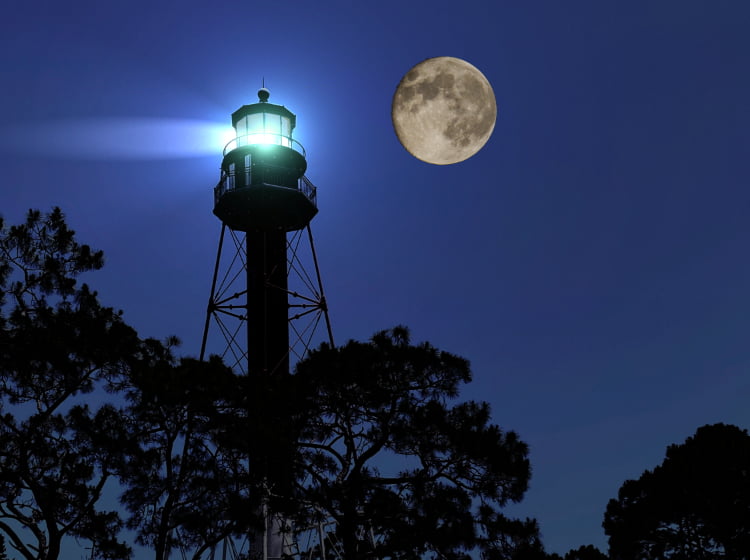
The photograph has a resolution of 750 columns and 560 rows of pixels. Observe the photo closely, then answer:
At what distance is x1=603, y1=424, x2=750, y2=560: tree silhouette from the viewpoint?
31.7 m

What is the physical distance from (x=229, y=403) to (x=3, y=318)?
17.3 ft

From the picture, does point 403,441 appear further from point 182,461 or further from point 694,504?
point 694,504

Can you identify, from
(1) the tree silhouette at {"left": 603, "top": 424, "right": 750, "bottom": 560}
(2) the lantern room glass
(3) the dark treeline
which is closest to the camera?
(3) the dark treeline

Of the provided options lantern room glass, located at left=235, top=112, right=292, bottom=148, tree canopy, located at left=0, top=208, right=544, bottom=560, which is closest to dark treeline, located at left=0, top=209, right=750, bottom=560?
tree canopy, located at left=0, top=208, right=544, bottom=560

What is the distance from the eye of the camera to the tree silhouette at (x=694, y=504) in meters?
31.7

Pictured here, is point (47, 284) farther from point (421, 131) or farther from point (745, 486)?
point (745, 486)

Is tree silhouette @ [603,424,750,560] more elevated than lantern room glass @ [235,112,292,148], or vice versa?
lantern room glass @ [235,112,292,148]

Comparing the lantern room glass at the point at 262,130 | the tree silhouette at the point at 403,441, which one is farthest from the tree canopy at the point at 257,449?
the lantern room glass at the point at 262,130

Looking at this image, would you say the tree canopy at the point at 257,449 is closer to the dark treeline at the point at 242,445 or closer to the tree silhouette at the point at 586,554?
the dark treeline at the point at 242,445

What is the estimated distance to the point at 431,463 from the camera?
57.9 ft

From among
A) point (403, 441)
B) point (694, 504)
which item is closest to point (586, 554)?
point (694, 504)

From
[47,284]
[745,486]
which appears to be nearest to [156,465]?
[47,284]

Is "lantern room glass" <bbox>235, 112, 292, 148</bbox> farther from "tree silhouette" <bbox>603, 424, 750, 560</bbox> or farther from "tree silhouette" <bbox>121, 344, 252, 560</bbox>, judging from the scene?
"tree silhouette" <bbox>603, 424, 750, 560</bbox>

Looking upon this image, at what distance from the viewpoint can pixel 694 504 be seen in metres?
32.2
